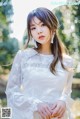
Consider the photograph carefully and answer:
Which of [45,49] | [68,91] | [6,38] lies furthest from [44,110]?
[6,38]

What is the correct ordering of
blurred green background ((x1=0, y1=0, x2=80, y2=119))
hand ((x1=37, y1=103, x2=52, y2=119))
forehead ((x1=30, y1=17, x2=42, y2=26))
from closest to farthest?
hand ((x1=37, y1=103, x2=52, y2=119)) → forehead ((x1=30, y1=17, x2=42, y2=26)) → blurred green background ((x1=0, y1=0, x2=80, y2=119))

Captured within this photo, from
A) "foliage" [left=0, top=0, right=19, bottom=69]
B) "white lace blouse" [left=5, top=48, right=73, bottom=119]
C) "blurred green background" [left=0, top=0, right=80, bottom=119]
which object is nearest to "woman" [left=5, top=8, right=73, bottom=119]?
"white lace blouse" [left=5, top=48, right=73, bottom=119]

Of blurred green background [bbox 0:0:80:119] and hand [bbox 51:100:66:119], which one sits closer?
hand [bbox 51:100:66:119]

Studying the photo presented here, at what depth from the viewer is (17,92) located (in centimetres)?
117

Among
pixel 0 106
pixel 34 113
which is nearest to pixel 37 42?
pixel 34 113

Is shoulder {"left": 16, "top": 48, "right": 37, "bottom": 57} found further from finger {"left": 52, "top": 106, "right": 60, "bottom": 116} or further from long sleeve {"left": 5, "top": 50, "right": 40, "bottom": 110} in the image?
finger {"left": 52, "top": 106, "right": 60, "bottom": 116}

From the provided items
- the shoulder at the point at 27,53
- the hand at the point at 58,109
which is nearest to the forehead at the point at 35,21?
the shoulder at the point at 27,53

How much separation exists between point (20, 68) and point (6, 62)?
1.76ft

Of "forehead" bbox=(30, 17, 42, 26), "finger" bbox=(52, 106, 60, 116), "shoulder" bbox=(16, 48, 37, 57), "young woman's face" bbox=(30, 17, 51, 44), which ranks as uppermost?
"forehead" bbox=(30, 17, 42, 26)

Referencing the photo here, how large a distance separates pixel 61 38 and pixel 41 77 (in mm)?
503

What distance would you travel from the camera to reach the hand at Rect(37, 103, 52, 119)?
112cm

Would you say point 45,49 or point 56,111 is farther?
point 45,49

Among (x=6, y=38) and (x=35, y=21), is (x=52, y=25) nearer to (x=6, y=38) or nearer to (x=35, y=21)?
(x=35, y=21)

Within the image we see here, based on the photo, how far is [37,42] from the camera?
1.26 metres
